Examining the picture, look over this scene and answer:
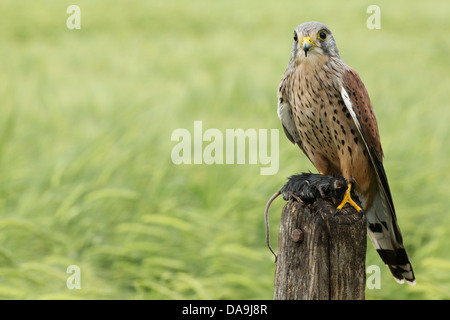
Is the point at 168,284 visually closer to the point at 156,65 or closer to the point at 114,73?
the point at 114,73

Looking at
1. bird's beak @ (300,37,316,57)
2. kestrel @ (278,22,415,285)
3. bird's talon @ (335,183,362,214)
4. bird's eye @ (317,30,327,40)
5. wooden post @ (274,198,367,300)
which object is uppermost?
bird's eye @ (317,30,327,40)

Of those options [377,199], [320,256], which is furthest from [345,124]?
[320,256]

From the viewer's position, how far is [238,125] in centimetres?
702

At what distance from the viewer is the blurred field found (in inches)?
198

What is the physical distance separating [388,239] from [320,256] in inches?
44.9

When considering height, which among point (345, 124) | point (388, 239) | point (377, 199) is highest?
point (345, 124)

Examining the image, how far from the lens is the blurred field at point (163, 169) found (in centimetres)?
503

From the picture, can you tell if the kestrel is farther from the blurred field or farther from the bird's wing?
the blurred field

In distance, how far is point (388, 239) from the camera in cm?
377

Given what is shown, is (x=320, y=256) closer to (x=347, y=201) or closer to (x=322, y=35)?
(x=347, y=201)

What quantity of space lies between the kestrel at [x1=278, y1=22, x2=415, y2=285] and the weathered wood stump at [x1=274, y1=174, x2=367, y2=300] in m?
0.87

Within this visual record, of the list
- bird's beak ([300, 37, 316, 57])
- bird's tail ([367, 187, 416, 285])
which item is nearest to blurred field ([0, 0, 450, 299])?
bird's tail ([367, 187, 416, 285])

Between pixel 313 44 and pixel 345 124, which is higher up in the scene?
pixel 313 44
